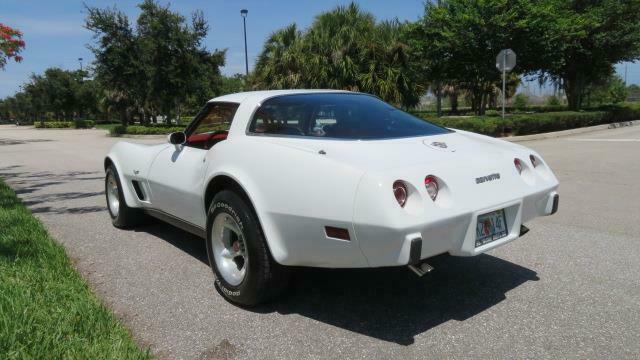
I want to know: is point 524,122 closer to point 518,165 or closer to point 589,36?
point 589,36

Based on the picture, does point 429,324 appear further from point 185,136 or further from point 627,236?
point 627,236

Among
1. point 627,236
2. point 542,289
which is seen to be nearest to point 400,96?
point 627,236

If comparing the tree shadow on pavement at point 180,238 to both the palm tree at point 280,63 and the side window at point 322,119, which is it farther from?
the palm tree at point 280,63

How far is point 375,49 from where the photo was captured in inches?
878

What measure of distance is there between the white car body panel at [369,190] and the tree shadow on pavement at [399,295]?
0.47 m

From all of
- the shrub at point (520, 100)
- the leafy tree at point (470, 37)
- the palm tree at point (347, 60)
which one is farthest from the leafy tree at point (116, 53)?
the shrub at point (520, 100)

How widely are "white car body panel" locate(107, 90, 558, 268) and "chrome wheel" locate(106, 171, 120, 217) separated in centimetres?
227

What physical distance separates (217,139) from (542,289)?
105 inches

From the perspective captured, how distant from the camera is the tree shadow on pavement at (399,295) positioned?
3119mm

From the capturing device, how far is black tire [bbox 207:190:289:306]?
311cm

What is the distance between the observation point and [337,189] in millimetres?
2684

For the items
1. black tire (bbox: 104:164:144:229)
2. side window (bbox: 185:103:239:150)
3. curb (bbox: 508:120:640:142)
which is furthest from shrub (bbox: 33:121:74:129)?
side window (bbox: 185:103:239:150)

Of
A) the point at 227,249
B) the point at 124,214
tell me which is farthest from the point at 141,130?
the point at 227,249

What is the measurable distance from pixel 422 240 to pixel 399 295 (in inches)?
41.7
